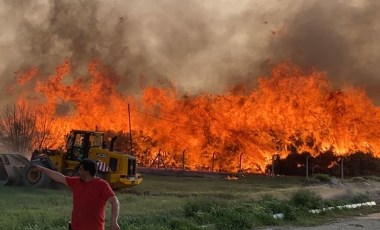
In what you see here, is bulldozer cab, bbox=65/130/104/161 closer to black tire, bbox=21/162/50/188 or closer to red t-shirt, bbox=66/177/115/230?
black tire, bbox=21/162/50/188

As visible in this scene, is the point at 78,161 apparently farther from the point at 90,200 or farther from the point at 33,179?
the point at 90,200

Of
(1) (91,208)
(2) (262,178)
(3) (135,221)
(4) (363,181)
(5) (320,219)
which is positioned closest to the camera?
(1) (91,208)

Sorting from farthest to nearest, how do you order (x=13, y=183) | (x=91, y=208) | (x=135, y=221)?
1. (x=13, y=183)
2. (x=135, y=221)
3. (x=91, y=208)

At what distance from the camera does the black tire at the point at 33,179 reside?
69.7 ft

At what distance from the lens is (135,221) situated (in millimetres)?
12023

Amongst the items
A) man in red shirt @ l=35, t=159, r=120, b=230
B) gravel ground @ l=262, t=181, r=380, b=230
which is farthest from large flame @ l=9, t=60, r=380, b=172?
man in red shirt @ l=35, t=159, r=120, b=230

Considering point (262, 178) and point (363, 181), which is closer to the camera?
point (363, 181)

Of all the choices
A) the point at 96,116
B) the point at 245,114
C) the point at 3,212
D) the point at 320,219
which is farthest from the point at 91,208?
the point at 96,116

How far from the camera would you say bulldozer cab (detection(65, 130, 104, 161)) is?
21.4 meters

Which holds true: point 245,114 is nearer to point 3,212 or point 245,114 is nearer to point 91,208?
point 3,212

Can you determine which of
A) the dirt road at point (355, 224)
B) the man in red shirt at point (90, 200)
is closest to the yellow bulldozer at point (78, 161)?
the dirt road at point (355, 224)

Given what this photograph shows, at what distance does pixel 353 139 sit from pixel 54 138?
2357cm

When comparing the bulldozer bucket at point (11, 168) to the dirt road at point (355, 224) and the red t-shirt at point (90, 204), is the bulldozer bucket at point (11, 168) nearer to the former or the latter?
the dirt road at point (355, 224)

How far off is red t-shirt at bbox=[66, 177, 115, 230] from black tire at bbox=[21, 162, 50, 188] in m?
15.8
